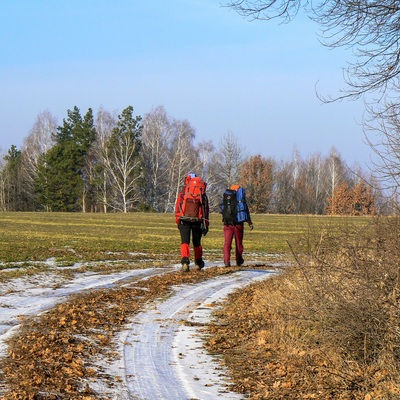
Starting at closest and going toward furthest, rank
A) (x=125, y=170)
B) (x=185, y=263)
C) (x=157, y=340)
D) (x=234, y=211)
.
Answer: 1. (x=157, y=340)
2. (x=185, y=263)
3. (x=234, y=211)
4. (x=125, y=170)

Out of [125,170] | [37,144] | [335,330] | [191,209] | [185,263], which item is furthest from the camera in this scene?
[37,144]

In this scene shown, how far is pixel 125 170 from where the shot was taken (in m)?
79.1

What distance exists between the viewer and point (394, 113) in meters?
7.98

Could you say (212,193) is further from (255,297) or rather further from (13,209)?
(255,297)

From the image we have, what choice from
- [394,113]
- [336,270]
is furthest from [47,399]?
[394,113]

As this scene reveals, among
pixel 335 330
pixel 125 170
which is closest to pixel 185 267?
pixel 335 330

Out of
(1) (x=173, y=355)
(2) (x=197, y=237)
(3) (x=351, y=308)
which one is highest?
(2) (x=197, y=237)

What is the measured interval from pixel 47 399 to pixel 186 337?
2.87m

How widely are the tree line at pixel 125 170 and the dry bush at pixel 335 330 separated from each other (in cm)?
7121

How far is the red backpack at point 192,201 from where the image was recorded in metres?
13.2

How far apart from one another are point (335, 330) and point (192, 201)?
684cm

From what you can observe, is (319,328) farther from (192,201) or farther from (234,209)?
(234,209)

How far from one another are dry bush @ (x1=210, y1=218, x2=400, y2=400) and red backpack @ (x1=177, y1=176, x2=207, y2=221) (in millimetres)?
5198

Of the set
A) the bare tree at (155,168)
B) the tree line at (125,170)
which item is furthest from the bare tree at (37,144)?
the bare tree at (155,168)
